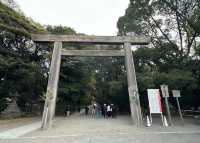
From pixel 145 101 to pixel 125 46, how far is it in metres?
8.42

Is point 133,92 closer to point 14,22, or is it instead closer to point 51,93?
point 51,93

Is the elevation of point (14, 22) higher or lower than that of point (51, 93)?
higher

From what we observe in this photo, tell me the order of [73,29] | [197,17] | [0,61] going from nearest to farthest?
[197,17], [0,61], [73,29]

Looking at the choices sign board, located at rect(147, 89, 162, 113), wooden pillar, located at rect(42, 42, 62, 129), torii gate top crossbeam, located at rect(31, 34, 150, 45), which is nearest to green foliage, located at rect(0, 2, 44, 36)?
torii gate top crossbeam, located at rect(31, 34, 150, 45)

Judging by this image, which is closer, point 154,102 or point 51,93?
point 154,102

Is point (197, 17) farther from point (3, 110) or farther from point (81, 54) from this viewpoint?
point (3, 110)

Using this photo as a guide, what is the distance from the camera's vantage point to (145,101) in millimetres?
20562

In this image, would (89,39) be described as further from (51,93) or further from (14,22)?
(14,22)

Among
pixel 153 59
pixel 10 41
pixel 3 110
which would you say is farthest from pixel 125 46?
pixel 3 110

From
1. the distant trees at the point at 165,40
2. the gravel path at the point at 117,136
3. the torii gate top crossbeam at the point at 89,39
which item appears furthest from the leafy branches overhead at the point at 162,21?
the gravel path at the point at 117,136

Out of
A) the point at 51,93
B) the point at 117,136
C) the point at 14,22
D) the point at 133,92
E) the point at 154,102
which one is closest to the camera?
the point at 117,136

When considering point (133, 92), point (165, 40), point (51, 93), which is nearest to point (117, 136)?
point (133, 92)

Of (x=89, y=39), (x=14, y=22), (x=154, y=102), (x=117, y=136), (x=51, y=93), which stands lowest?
(x=117, y=136)

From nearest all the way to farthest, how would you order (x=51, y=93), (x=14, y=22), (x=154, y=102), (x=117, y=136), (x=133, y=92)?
(x=117, y=136) < (x=154, y=102) < (x=51, y=93) < (x=133, y=92) < (x=14, y=22)
